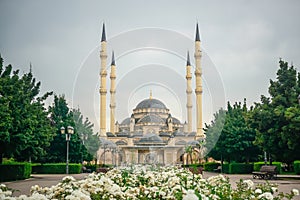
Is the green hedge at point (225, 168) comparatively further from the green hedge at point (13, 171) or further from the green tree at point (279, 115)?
the green hedge at point (13, 171)

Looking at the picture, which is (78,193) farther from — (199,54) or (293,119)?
(199,54)

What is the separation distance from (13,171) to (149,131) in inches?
2056

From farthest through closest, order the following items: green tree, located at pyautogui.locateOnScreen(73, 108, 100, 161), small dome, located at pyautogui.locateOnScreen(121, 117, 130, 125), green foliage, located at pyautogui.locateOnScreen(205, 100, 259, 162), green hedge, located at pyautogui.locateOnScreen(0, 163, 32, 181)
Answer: small dome, located at pyautogui.locateOnScreen(121, 117, 130, 125)
green tree, located at pyautogui.locateOnScreen(73, 108, 100, 161)
green foliage, located at pyautogui.locateOnScreen(205, 100, 259, 162)
green hedge, located at pyautogui.locateOnScreen(0, 163, 32, 181)

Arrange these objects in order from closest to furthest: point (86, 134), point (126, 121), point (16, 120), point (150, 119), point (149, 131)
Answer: point (16, 120) < point (86, 134) < point (149, 131) < point (150, 119) < point (126, 121)

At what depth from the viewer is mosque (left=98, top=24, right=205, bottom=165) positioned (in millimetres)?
56562

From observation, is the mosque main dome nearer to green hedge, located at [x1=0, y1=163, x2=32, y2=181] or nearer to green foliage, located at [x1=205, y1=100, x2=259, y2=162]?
green foliage, located at [x1=205, y1=100, x2=259, y2=162]

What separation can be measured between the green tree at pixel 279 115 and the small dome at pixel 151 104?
189ft

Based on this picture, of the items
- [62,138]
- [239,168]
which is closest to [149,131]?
[62,138]

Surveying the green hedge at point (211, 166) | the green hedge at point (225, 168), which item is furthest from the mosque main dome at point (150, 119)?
the green hedge at point (225, 168)

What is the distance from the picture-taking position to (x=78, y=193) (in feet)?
13.9

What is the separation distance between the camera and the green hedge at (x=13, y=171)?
63.8 feet

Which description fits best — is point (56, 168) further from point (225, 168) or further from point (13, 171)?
point (225, 168)

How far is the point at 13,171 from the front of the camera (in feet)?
66.0

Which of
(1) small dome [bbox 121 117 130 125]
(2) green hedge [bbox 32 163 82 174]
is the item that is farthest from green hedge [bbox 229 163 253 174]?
(1) small dome [bbox 121 117 130 125]
